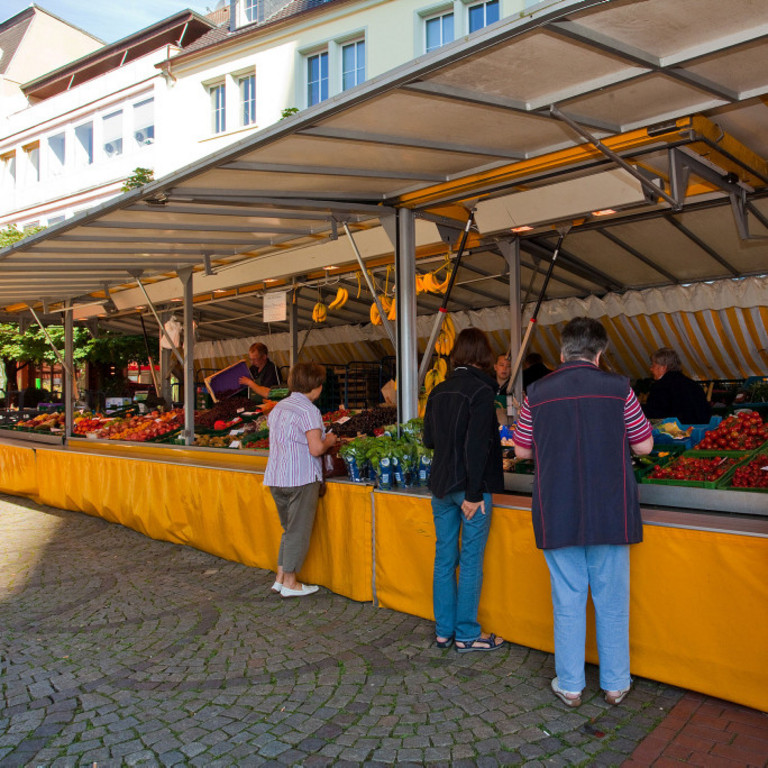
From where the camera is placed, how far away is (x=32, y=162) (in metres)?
28.3

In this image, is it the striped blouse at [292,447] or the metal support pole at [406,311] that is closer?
the striped blouse at [292,447]

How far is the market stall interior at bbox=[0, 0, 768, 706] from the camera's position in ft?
9.97

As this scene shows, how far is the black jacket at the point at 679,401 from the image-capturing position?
557 centimetres

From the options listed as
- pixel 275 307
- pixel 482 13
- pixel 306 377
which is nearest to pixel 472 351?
pixel 306 377

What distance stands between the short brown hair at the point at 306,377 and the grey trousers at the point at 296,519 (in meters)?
0.68

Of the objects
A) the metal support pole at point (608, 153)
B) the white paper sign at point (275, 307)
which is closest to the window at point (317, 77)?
the white paper sign at point (275, 307)

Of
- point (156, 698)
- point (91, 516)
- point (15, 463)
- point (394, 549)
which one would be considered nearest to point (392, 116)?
point (394, 549)

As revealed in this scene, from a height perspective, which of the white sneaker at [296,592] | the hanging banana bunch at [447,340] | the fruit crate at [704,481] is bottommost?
the white sneaker at [296,592]

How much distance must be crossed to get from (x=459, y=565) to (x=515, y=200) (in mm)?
2643

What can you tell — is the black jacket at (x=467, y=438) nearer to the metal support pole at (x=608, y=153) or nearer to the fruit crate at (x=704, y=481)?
the fruit crate at (x=704, y=481)

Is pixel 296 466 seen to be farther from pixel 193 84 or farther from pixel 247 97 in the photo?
pixel 193 84

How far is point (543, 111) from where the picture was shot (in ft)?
11.6

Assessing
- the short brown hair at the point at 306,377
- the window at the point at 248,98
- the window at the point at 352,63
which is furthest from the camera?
the window at the point at 248,98

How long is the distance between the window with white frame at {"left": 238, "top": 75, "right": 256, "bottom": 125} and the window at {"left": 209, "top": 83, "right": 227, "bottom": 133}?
830 millimetres
